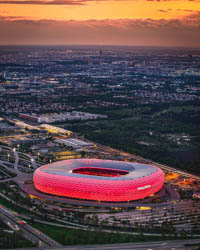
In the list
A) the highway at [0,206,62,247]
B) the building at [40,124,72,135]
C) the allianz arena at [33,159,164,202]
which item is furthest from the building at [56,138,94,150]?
the highway at [0,206,62,247]

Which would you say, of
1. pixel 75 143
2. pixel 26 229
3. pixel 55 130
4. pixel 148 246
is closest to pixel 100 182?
pixel 26 229

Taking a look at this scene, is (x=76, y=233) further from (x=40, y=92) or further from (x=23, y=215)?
(x=40, y=92)

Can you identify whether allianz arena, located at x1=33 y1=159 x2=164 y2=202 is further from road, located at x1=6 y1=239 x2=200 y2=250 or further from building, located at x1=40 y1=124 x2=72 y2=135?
building, located at x1=40 y1=124 x2=72 y2=135

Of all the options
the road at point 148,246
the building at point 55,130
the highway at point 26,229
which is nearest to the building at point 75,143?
the building at point 55,130

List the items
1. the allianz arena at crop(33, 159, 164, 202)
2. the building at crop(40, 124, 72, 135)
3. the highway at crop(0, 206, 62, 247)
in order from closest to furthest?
the highway at crop(0, 206, 62, 247), the allianz arena at crop(33, 159, 164, 202), the building at crop(40, 124, 72, 135)

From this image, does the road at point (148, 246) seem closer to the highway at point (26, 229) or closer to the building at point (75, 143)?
the highway at point (26, 229)

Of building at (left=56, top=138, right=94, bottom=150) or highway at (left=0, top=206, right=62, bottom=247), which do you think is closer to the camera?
highway at (left=0, top=206, right=62, bottom=247)
